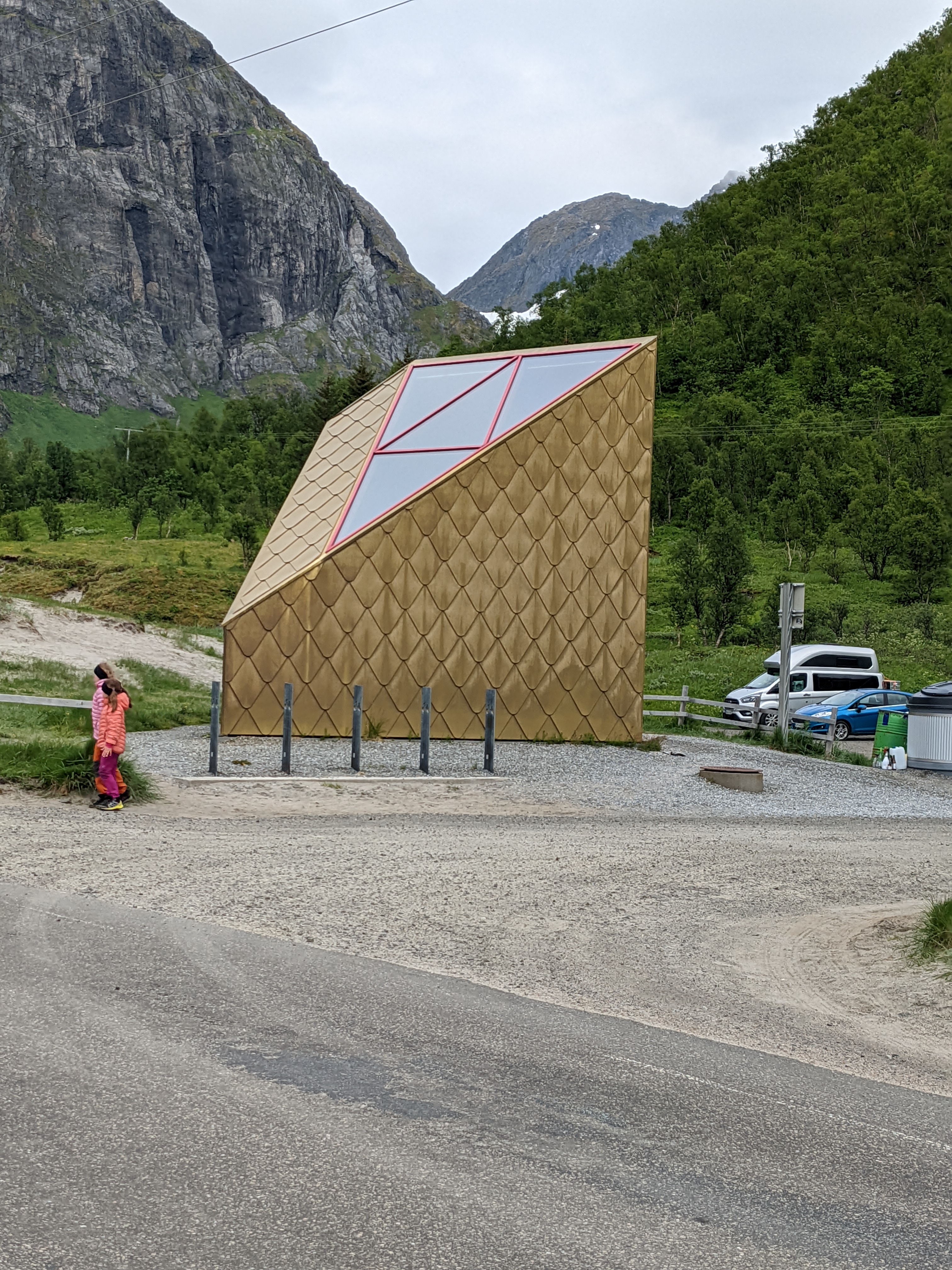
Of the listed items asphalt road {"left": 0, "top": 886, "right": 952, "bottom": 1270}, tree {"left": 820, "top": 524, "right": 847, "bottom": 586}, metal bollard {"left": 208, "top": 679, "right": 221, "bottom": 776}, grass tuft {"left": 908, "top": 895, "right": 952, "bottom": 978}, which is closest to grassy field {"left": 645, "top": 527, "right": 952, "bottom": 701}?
tree {"left": 820, "top": 524, "right": 847, "bottom": 586}

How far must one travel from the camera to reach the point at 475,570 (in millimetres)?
21688

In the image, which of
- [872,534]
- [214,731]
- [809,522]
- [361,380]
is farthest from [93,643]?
[361,380]

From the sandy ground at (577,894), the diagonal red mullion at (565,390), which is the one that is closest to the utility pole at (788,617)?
the diagonal red mullion at (565,390)

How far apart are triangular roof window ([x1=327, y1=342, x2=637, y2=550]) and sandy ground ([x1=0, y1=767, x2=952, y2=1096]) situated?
27.2ft

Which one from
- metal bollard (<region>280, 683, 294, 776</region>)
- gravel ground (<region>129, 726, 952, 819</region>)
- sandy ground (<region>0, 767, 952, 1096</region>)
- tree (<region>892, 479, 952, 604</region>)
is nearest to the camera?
sandy ground (<region>0, 767, 952, 1096</region>)

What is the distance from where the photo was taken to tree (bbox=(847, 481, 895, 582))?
52625 millimetres

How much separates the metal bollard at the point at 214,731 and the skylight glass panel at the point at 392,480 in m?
5.97

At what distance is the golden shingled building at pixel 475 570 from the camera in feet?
66.6

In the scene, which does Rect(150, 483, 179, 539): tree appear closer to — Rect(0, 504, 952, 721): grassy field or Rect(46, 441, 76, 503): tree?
Rect(0, 504, 952, 721): grassy field

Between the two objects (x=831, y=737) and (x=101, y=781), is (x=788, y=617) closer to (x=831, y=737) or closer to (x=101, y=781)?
(x=831, y=737)

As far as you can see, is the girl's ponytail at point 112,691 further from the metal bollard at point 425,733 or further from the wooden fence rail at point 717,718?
the wooden fence rail at point 717,718

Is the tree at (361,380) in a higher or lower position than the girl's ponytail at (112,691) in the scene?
higher

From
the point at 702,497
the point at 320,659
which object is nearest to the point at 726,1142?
the point at 320,659

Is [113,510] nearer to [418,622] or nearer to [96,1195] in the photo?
[418,622]
